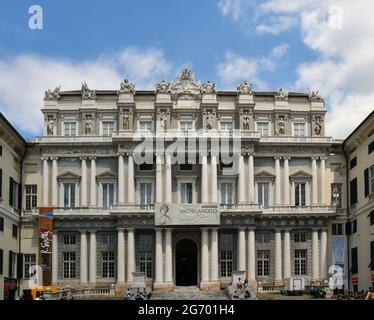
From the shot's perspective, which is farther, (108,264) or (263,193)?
(263,193)

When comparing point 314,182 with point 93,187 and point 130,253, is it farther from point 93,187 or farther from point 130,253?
point 93,187

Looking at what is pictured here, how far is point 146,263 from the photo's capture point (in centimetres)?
6178

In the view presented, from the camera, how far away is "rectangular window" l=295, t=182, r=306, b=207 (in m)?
63.6

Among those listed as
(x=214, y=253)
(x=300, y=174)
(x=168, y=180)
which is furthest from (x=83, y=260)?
(x=300, y=174)

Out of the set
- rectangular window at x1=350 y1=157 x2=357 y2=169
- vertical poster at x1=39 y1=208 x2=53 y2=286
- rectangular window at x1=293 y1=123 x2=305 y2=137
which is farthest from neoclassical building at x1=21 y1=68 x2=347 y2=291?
rectangular window at x1=350 y1=157 x2=357 y2=169

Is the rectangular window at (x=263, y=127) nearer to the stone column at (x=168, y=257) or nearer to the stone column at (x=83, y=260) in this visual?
the stone column at (x=168, y=257)

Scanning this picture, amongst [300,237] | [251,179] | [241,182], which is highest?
[251,179]

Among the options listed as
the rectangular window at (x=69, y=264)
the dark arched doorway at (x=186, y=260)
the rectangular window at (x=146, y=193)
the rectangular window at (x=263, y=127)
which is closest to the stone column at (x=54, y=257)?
the rectangular window at (x=69, y=264)

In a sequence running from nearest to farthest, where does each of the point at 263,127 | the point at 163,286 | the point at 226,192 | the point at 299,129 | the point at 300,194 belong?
the point at 163,286 < the point at 226,192 < the point at 300,194 < the point at 263,127 < the point at 299,129

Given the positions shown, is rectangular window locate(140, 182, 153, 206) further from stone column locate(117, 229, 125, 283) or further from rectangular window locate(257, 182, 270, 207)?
rectangular window locate(257, 182, 270, 207)

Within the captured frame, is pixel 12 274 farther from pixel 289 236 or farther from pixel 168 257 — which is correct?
pixel 289 236

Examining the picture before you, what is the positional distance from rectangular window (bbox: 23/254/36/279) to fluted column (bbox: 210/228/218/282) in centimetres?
1719

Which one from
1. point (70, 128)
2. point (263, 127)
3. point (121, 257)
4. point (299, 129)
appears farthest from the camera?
point (299, 129)

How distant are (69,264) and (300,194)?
78.5ft
